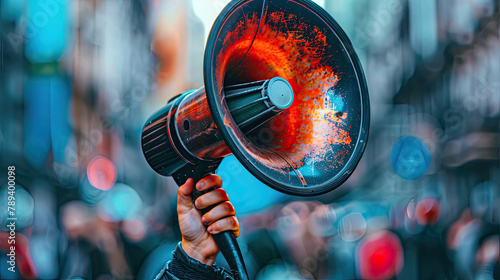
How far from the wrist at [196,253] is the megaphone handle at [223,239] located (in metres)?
0.12

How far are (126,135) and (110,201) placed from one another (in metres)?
0.39

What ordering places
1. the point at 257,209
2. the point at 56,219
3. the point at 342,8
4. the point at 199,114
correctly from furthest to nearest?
the point at 342,8, the point at 257,209, the point at 56,219, the point at 199,114

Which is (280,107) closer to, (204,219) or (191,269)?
(204,219)

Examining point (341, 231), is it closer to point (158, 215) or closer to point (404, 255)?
point (404, 255)

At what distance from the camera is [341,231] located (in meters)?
2.60

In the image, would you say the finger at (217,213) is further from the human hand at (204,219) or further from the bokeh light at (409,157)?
the bokeh light at (409,157)

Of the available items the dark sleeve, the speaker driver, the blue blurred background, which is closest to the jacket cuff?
the dark sleeve

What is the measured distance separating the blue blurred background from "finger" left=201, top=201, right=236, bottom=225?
95 centimetres

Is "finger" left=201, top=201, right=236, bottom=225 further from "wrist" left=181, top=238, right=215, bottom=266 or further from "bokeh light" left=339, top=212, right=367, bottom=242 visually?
"bokeh light" left=339, top=212, right=367, bottom=242

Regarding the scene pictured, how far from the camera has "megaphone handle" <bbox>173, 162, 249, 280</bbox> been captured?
37.1 inches

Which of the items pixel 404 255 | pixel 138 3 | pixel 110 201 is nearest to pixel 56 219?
pixel 110 201

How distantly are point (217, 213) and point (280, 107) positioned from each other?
1.25 ft

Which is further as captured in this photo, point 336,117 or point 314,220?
point 314,220

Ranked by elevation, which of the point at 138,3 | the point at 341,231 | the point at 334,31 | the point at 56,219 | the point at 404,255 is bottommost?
the point at 404,255
